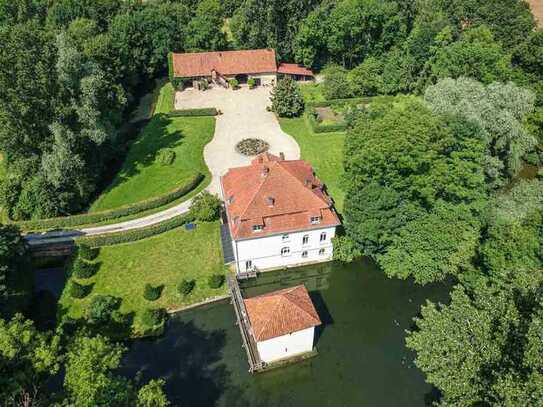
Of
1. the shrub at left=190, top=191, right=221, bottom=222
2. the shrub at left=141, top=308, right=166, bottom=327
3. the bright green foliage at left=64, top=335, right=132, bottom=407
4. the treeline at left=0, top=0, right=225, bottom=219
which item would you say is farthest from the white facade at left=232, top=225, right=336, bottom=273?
the treeline at left=0, top=0, right=225, bottom=219

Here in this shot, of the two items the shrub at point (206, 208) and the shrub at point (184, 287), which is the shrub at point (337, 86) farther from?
the shrub at point (184, 287)

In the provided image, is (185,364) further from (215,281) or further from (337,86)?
(337,86)

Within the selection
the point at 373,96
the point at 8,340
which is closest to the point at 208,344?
the point at 8,340

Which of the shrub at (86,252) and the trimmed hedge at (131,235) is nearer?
the shrub at (86,252)

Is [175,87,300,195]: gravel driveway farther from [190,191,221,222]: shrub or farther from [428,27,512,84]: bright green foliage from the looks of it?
[428,27,512,84]: bright green foliage

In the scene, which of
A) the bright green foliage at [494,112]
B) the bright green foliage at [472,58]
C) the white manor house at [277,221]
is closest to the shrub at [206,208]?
the white manor house at [277,221]

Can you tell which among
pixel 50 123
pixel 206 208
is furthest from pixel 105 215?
pixel 50 123

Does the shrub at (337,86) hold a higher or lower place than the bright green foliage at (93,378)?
lower
